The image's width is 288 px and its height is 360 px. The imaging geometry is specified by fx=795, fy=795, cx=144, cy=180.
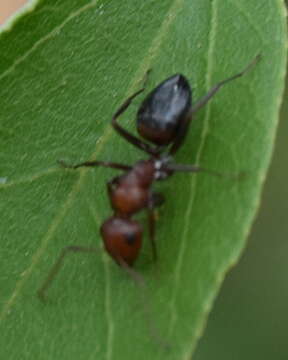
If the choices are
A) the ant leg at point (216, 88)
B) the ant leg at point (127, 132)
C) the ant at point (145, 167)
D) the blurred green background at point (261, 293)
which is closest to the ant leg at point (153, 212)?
the ant at point (145, 167)

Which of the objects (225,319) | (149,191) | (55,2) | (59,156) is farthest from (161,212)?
(225,319)

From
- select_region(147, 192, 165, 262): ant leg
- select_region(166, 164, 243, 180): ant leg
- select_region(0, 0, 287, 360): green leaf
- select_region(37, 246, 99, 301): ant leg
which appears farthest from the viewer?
select_region(37, 246, 99, 301): ant leg

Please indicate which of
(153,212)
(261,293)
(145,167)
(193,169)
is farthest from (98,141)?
(261,293)

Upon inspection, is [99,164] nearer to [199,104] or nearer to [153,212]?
[153,212]

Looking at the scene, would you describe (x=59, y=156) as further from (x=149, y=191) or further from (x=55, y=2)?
(x=55, y=2)

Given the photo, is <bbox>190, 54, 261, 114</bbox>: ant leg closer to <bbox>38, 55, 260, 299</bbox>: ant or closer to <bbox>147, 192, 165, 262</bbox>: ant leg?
<bbox>38, 55, 260, 299</bbox>: ant

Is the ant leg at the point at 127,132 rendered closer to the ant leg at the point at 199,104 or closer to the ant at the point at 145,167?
the ant at the point at 145,167

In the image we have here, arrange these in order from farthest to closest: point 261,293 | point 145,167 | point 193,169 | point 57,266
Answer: point 261,293 → point 145,167 → point 57,266 → point 193,169

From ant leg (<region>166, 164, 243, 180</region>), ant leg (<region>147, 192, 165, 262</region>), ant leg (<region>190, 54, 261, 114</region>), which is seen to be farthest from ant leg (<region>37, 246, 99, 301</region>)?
ant leg (<region>190, 54, 261, 114</region>)
